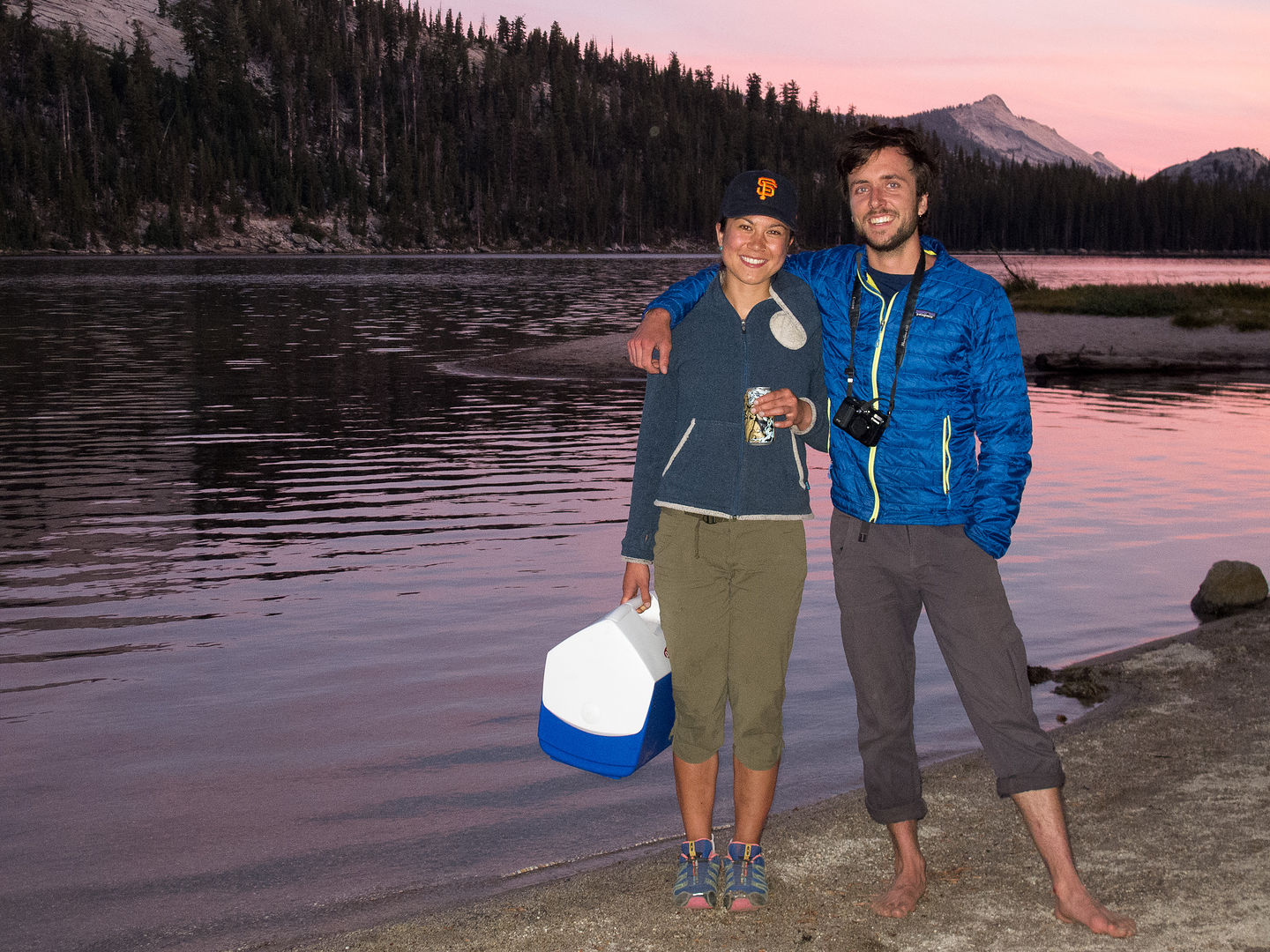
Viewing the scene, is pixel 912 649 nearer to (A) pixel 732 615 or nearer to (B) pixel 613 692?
(A) pixel 732 615

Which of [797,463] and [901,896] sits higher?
[797,463]

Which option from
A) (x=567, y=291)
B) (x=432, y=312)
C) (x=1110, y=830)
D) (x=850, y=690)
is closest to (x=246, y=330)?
(x=432, y=312)

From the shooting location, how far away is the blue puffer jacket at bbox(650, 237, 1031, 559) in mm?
4293

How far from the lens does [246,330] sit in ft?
153

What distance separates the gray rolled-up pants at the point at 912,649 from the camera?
4355 millimetres

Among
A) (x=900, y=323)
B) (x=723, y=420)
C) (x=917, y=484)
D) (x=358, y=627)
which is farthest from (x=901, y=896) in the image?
(x=358, y=627)

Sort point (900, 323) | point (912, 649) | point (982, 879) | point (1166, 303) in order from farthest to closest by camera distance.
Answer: point (1166, 303), point (982, 879), point (912, 649), point (900, 323)

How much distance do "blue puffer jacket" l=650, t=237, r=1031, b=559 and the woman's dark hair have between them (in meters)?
0.23

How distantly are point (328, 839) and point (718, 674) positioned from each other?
221 cm

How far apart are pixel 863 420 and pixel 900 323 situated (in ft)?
1.16

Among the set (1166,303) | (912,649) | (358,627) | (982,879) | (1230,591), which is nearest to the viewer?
(912,649)

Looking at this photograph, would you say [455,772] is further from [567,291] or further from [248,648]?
[567,291]

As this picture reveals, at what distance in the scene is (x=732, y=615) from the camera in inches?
180

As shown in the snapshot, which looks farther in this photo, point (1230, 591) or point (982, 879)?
point (1230, 591)
